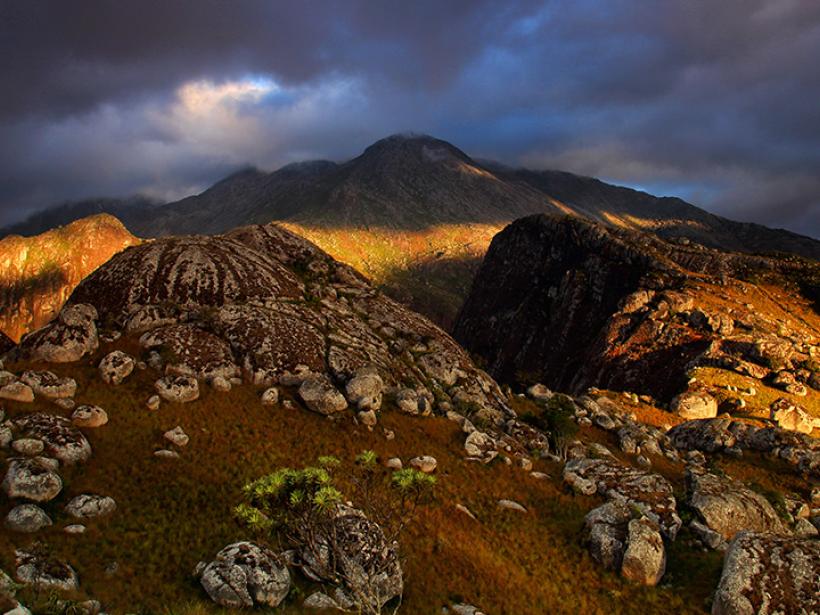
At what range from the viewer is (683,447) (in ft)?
163

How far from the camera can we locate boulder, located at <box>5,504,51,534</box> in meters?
18.0

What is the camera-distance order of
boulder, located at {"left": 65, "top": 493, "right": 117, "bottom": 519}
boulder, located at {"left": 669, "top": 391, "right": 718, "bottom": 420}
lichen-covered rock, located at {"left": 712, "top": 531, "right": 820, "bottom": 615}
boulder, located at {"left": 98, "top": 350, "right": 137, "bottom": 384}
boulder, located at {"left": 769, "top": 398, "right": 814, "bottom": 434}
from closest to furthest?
lichen-covered rock, located at {"left": 712, "top": 531, "right": 820, "bottom": 615} < boulder, located at {"left": 65, "top": 493, "right": 117, "bottom": 519} < boulder, located at {"left": 98, "top": 350, "right": 137, "bottom": 384} < boulder, located at {"left": 769, "top": 398, "right": 814, "bottom": 434} < boulder, located at {"left": 669, "top": 391, "right": 718, "bottom": 420}

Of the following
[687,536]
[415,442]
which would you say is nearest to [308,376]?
[415,442]

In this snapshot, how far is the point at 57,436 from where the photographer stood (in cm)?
2305

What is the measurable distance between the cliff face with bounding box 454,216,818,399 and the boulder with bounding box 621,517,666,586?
2613 inches

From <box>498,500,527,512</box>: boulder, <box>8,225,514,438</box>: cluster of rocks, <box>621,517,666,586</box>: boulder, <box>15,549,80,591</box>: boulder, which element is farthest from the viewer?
<box>8,225,514,438</box>: cluster of rocks

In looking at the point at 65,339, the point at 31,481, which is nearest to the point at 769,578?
the point at 31,481

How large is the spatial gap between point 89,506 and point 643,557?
1037 inches

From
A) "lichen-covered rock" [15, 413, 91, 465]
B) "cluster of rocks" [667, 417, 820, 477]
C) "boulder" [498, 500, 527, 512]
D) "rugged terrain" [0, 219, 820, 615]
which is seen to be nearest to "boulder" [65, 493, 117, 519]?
"rugged terrain" [0, 219, 820, 615]

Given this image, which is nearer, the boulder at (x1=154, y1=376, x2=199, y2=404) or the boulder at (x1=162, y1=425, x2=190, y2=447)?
the boulder at (x1=162, y1=425, x2=190, y2=447)

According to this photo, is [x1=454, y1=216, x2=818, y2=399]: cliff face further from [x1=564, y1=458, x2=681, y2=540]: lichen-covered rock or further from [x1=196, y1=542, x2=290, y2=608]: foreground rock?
[x1=196, y1=542, x2=290, y2=608]: foreground rock

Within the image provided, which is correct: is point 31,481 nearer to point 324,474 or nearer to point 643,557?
point 324,474

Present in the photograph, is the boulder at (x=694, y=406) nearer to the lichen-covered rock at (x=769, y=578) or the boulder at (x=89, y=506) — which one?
the lichen-covered rock at (x=769, y=578)

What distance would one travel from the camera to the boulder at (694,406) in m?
68.3
